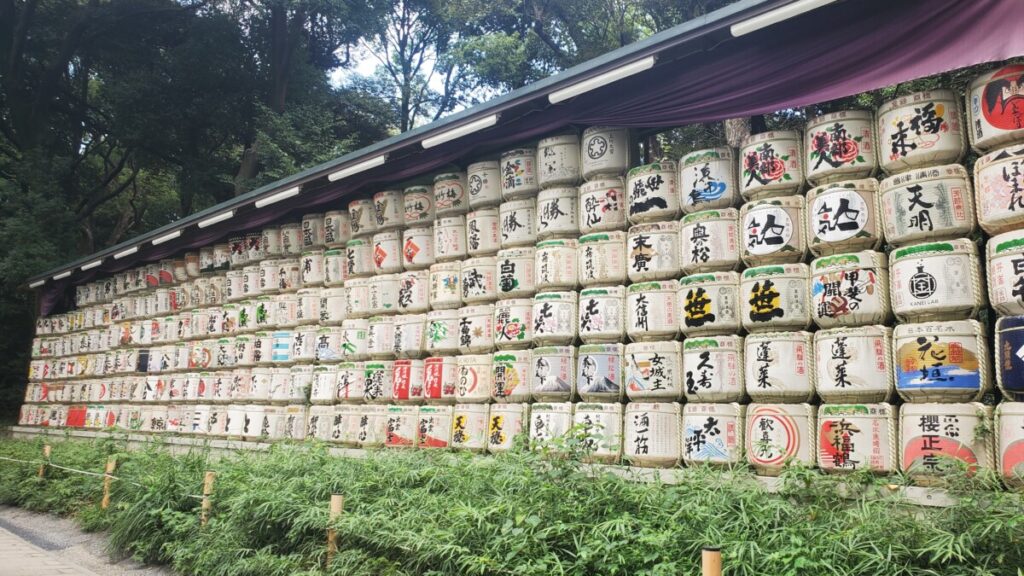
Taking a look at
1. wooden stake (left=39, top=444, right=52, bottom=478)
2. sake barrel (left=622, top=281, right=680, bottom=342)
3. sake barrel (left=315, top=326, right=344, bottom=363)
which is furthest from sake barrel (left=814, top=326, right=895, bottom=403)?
wooden stake (left=39, top=444, right=52, bottom=478)

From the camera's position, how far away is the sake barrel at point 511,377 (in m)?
7.67

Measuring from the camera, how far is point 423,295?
922 centimetres

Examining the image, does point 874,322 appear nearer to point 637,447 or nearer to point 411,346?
point 637,447

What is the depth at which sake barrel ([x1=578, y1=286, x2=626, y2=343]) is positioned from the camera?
7051 millimetres

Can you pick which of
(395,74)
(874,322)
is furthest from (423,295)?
(395,74)

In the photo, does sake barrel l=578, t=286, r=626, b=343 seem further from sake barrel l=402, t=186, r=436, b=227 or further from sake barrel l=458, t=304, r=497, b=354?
sake barrel l=402, t=186, r=436, b=227

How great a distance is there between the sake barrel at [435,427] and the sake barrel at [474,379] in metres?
0.26

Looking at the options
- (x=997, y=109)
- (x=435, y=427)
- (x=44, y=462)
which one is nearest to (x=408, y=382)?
(x=435, y=427)

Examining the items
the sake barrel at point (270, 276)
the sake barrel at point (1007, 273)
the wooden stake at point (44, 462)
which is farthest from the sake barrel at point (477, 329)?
the wooden stake at point (44, 462)

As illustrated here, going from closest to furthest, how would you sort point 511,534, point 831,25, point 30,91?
point 511,534
point 831,25
point 30,91

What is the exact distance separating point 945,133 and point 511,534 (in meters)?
4.15

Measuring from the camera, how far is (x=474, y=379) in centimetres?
816

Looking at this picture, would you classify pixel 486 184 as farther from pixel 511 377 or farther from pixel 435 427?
pixel 435 427

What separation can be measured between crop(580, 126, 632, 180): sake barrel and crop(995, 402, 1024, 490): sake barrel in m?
3.86
